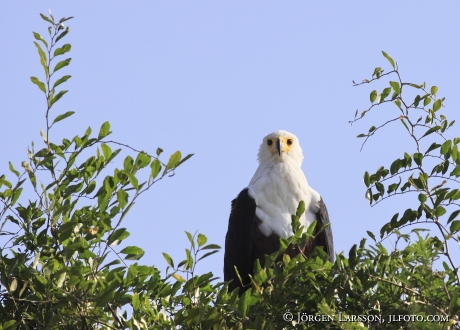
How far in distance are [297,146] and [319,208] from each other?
37.7 inches

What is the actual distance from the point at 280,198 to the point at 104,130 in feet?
8.84

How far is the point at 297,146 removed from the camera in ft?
26.6

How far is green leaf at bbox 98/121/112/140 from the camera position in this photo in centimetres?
488

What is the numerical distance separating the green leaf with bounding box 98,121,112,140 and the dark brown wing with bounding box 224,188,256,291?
2.44 m

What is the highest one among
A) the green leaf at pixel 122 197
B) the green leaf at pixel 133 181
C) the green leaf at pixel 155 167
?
the green leaf at pixel 155 167

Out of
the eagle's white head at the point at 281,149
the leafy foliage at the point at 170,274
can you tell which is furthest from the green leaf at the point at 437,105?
the eagle's white head at the point at 281,149

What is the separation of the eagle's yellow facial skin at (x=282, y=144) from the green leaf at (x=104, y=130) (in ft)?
10.3

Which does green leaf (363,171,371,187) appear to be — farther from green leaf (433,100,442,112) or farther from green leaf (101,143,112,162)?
green leaf (101,143,112,162)

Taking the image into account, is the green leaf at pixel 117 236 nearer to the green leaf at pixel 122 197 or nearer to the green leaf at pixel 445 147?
the green leaf at pixel 122 197

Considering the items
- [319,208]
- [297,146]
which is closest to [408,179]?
[319,208]

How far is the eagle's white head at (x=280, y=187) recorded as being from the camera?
722 centimetres

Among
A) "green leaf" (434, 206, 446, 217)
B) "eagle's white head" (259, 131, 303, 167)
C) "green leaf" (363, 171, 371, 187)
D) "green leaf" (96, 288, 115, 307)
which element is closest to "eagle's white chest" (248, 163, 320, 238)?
"eagle's white head" (259, 131, 303, 167)

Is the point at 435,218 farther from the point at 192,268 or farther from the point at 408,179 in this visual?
the point at 192,268

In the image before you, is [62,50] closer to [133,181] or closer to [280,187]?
[133,181]
